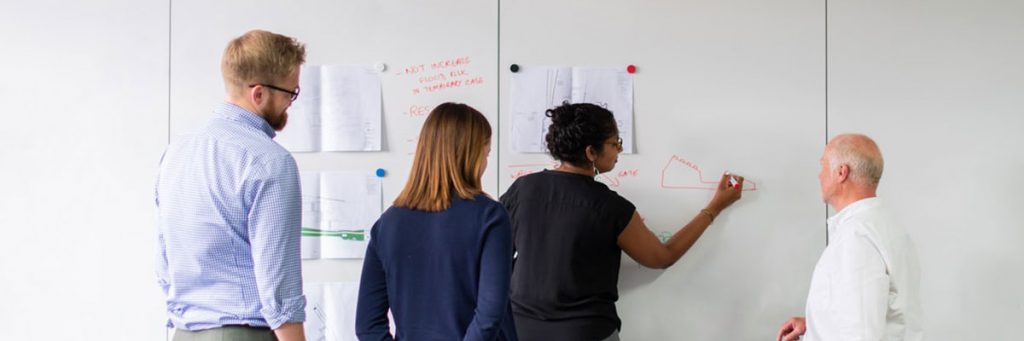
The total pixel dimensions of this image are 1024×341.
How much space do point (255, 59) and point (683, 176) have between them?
145 centimetres

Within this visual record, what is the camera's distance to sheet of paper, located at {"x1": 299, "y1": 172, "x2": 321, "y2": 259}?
2.45 metres

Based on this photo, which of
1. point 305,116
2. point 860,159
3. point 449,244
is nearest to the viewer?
point 449,244

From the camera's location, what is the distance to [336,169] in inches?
97.0

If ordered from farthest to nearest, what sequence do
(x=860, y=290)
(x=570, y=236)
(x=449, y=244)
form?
(x=570, y=236)
(x=860, y=290)
(x=449, y=244)

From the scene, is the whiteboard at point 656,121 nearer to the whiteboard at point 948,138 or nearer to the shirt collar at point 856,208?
the whiteboard at point 948,138

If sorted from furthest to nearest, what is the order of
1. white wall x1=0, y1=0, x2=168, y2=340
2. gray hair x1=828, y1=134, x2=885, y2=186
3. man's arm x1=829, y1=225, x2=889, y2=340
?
white wall x1=0, y1=0, x2=168, y2=340 → gray hair x1=828, y1=134, x2=885, y2=186 → man's arm x1=829, y1=225, x2=889, y2=340

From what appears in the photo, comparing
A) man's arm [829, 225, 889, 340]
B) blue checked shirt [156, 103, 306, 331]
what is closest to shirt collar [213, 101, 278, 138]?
blue checked shirt [156, 103, 306, 331]

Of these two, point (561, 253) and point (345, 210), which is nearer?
point (561, 253)

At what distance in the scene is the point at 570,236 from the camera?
208 cm

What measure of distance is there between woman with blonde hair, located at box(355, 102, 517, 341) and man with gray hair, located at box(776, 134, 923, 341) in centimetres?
73

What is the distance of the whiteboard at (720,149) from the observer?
8.19 ft

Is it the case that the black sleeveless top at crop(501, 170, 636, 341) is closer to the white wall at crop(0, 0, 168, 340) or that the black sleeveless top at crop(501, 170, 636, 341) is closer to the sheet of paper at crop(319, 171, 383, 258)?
the sheet of paper at crop(319, 171, 383, 258)

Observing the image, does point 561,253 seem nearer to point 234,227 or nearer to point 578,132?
point 578,132

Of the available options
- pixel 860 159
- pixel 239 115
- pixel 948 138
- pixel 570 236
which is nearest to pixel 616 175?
pixel 570 236
